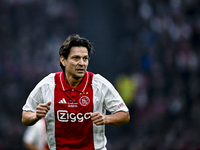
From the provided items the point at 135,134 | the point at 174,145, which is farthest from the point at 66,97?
the point at 135,134

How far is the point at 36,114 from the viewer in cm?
356

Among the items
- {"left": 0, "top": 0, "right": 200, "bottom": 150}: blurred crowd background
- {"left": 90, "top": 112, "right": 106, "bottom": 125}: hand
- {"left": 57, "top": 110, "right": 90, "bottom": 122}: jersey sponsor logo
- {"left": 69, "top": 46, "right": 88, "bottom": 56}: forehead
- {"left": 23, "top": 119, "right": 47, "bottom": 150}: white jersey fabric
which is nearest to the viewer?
{"left": 90, "top": 112, "right": 106, "bottom": 125}: hand

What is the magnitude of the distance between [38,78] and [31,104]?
6.04m

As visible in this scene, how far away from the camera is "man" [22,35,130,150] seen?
3855 mm

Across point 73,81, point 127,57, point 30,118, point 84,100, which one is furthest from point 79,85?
point 127,57

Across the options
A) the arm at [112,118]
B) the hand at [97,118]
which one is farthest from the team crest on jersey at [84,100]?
the hand at [97,118]

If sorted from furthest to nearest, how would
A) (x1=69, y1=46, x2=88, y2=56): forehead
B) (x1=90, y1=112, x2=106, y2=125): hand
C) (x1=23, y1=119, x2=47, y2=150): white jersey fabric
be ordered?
(x1=23, y1=119, x2=47, y2=150): white jersey fabric, (x1=69, y1=46, x2=88, y2=56): forehead, (x1=90, y1=112, x2=106, y2=125): hand

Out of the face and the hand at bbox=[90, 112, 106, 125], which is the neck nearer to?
the face

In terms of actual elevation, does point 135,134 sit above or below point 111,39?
below

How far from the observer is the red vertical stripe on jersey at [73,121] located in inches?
152

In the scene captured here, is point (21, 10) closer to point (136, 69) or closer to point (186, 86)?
point (136, 69)

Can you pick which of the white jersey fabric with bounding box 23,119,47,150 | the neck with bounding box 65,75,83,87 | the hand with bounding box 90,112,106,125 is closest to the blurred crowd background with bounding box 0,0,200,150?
the white jersey fabric with bounding box 23,119,47,150

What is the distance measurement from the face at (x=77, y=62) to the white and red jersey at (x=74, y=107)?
0.15m

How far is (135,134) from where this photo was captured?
9000 millimetres
